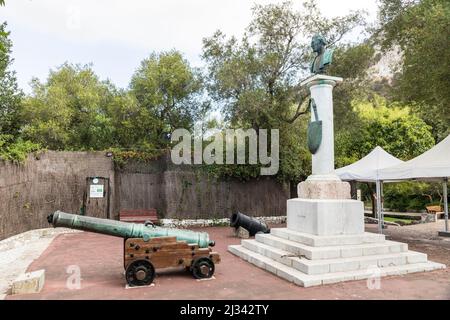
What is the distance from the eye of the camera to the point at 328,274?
244 inches

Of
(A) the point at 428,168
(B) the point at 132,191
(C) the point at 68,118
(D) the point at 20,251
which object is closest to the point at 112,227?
(D) the point at 20,251

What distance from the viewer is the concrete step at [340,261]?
245 inches

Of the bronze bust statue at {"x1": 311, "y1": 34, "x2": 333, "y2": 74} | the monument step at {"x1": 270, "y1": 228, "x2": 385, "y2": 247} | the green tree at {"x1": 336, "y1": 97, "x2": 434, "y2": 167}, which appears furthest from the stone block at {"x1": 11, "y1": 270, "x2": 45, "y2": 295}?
the green tree at {"x1": 336, "y1": 97, "x2": 434, "y2": 167}

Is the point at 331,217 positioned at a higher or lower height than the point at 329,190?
lower

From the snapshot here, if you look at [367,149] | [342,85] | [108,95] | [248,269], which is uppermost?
[108,95]

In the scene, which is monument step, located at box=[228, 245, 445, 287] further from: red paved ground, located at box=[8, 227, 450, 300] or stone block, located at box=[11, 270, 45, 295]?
stone block, located at box=[11, 270, 45, 295]

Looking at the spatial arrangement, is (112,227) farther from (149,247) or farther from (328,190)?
(328,190)

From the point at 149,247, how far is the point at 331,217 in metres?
3.75

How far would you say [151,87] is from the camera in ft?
58.7

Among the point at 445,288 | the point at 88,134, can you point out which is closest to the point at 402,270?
the point at 445,288

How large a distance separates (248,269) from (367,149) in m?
19.0

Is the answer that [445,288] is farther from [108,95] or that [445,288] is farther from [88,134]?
[108,95]

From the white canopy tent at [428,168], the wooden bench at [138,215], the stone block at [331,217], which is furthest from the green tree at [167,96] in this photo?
the stone block at [331,217]

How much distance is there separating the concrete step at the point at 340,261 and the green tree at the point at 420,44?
576 cm
